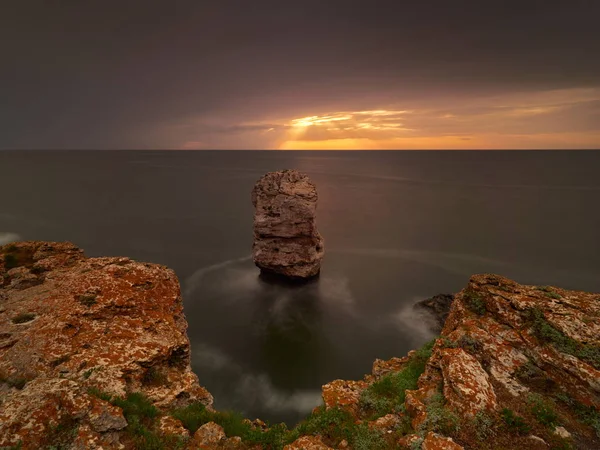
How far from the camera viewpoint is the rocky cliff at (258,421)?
7230 millimetres

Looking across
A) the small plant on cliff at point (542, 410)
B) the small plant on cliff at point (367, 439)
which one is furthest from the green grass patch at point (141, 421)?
the small plant on cliff at point (542, 410)

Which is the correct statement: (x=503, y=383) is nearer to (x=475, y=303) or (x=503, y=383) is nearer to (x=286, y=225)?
(x=475, y=303)

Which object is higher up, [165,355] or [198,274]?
Result: [165,355]

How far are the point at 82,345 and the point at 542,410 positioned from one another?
12.5 metres

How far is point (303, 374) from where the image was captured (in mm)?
24641

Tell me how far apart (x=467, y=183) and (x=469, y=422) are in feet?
476

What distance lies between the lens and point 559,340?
9062 mm

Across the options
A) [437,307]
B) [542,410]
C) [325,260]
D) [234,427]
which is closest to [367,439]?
[234,427]

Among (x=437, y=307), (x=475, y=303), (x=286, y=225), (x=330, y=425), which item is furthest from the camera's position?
(x=286, y=225)

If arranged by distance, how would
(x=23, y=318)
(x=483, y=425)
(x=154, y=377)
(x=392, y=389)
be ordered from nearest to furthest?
(x=483, y=425)
(x=154, y=377)
(x=23, y=318)
(x=392, y=389)

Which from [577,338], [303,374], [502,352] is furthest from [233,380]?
[577,338]

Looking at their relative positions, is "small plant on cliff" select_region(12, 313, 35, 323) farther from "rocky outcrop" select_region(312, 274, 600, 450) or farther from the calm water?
the calm water

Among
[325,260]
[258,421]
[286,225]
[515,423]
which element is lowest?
[325,260]

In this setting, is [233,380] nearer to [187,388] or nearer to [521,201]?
[187,388]
